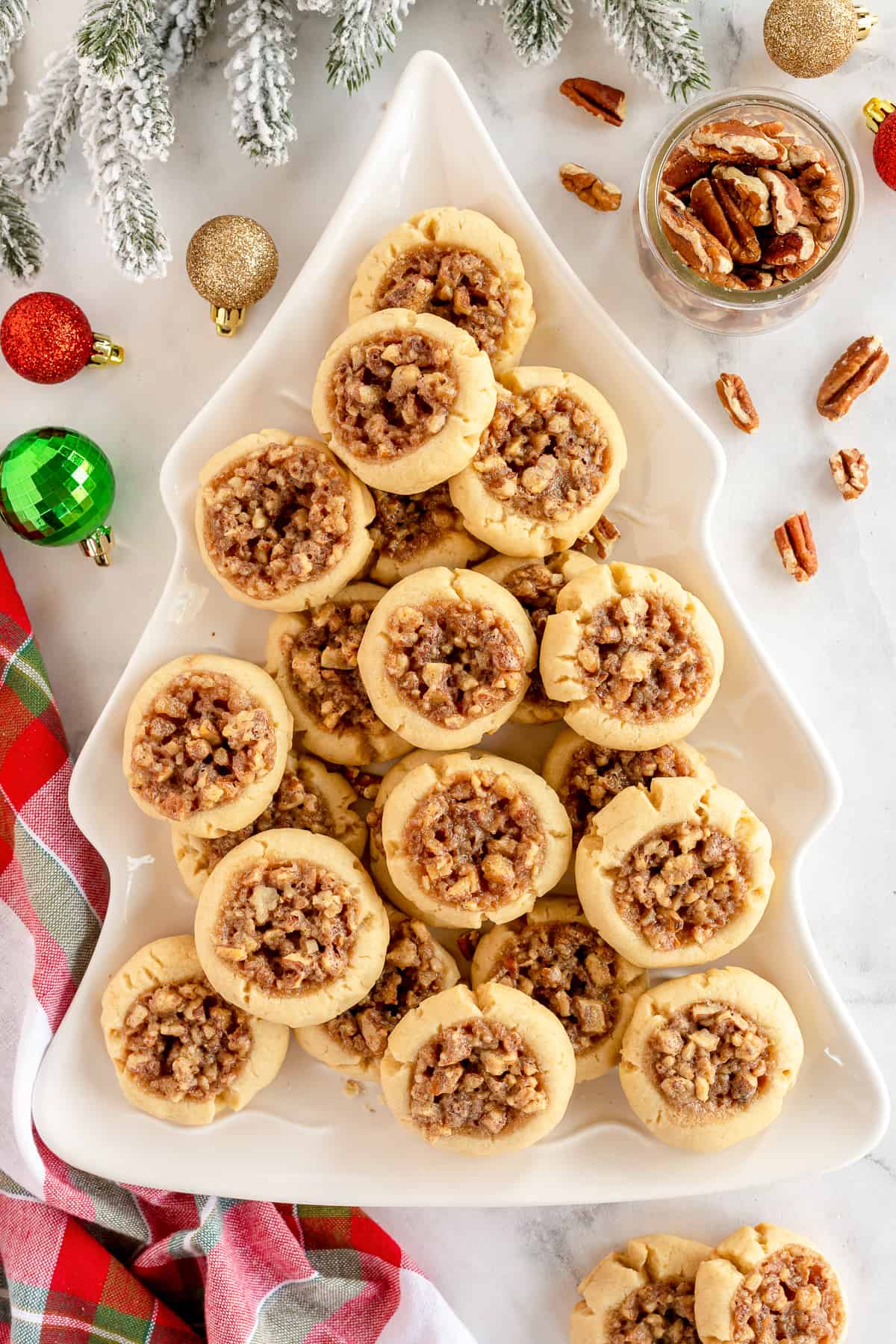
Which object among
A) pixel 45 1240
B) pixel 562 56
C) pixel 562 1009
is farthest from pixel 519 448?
pixel 45 1240

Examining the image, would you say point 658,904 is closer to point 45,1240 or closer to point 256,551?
point 256,551

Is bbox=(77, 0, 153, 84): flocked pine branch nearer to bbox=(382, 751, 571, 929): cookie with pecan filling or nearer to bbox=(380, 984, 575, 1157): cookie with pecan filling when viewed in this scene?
bbox=(382, 751, 571, 929): cookie with pecan filling

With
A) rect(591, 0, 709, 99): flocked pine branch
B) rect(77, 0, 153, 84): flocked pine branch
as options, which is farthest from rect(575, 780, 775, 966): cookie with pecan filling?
rect(77, 0, 153, 84): flocked pine branch

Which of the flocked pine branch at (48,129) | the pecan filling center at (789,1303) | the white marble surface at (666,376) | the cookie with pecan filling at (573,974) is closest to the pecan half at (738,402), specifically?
the white marble surface at (666,376)

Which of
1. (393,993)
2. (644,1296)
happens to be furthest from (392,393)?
(644,1296)

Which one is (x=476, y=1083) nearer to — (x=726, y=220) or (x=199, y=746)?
(x=199, y=746)
